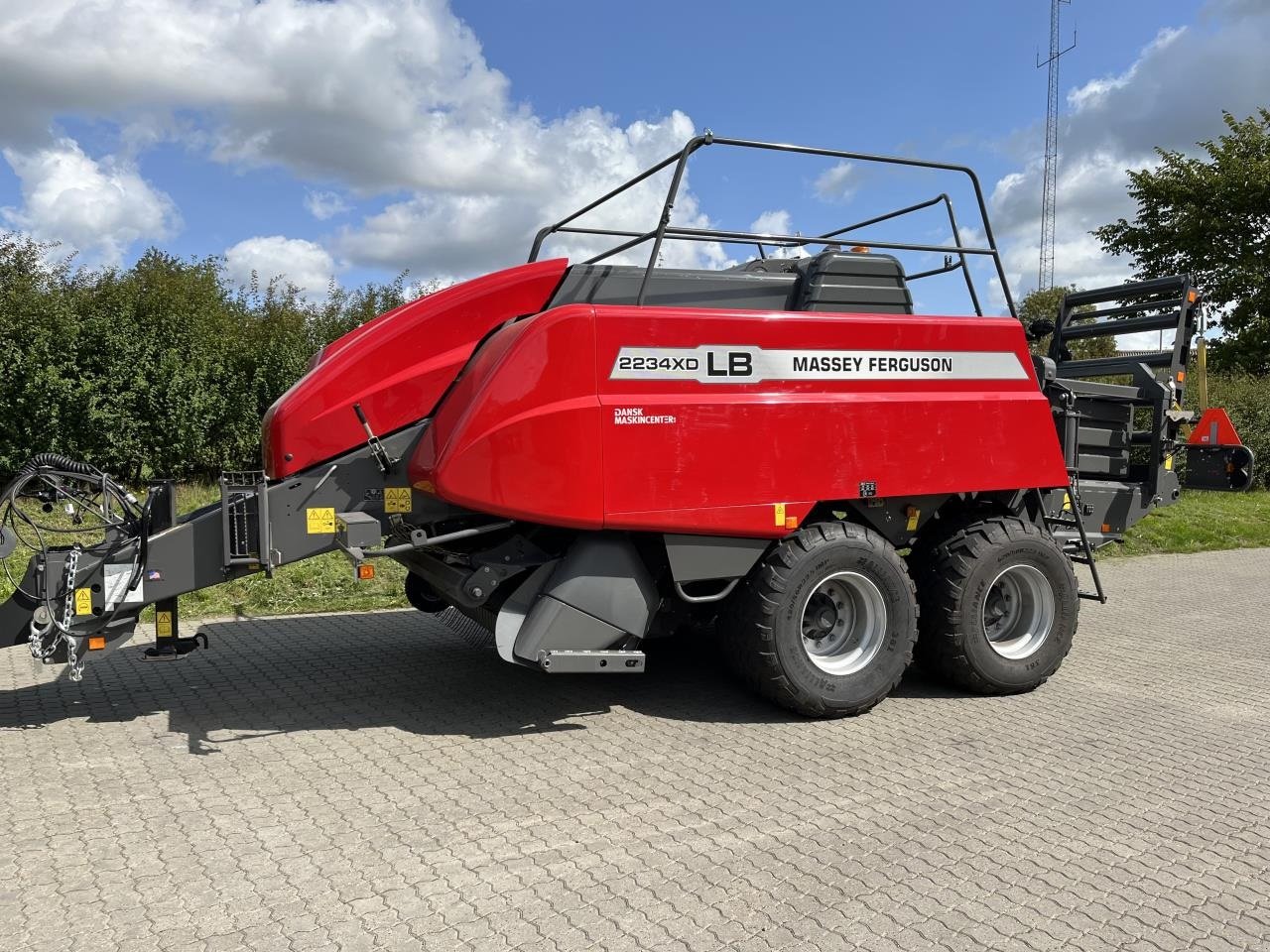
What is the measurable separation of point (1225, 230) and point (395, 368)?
24.9 m

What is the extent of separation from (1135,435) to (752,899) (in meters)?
5.37

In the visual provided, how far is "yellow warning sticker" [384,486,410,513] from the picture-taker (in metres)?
5.15

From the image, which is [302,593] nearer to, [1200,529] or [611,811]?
[611,811]

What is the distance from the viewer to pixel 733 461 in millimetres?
5016

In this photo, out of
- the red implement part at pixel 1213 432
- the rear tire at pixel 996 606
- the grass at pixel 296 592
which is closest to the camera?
the rear tire at pixel 996 606

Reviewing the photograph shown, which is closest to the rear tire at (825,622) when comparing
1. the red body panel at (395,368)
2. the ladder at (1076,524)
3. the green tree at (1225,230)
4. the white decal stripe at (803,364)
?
the white decal stripe at (803,364)

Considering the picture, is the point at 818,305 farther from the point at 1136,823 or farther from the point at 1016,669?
the point at 1136,823

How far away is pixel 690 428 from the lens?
16.2ft

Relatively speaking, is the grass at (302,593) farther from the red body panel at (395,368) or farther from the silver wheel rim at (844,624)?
the silver wheel rim at (844,624)

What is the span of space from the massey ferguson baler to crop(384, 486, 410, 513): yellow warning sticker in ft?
0.04

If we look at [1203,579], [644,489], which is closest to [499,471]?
[644,489]

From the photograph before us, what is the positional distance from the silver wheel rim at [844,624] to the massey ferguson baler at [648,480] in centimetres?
1

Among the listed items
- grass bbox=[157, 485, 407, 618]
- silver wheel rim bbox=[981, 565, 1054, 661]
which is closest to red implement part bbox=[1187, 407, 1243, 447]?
silver wheel rim bbox=[981, 565, 1054, 661]

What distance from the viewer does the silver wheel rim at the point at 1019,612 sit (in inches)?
235
